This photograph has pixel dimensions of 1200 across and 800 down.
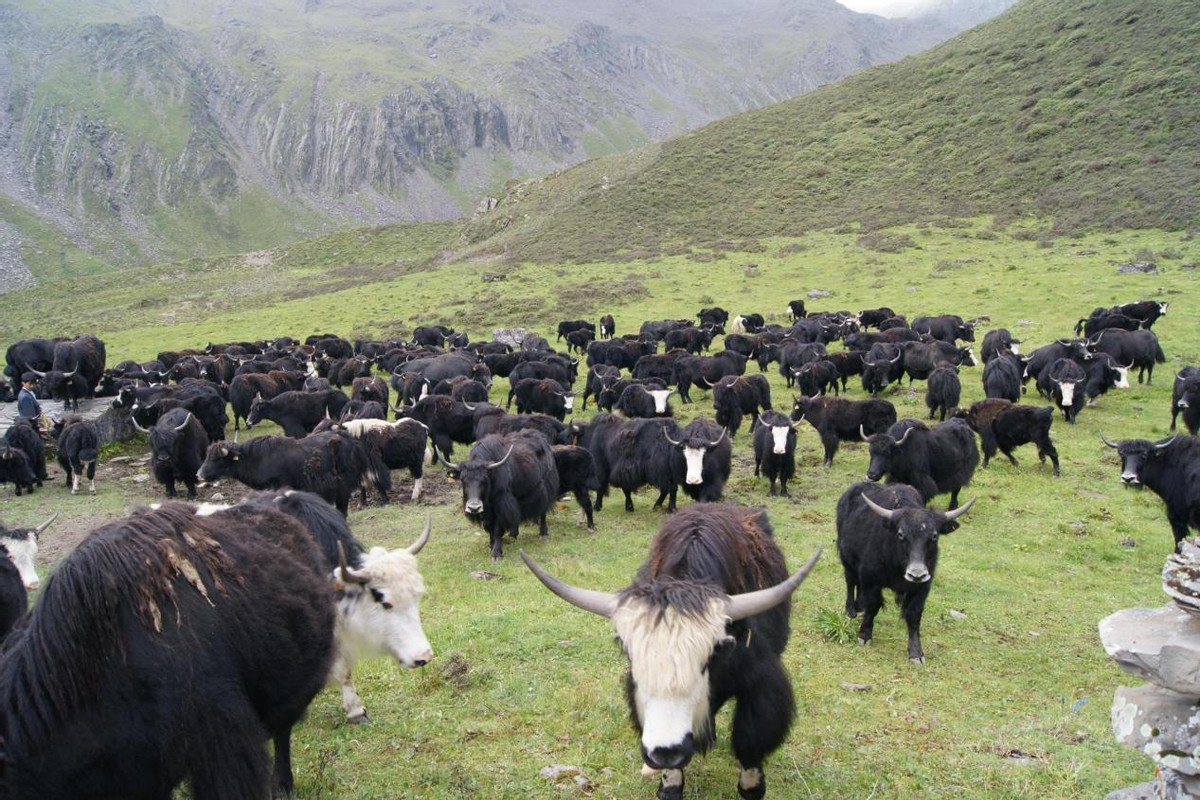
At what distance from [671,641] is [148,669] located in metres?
2.42

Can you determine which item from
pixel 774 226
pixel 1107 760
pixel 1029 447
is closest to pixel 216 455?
pixel 1107 760

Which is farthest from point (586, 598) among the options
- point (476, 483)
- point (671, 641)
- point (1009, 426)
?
point (1009, 426)

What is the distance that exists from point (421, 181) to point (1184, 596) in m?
156

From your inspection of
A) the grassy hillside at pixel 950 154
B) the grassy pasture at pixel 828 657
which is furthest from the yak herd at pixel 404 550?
the grassy hillside at pixel 950 154

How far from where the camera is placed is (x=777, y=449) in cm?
1305

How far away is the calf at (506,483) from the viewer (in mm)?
10383

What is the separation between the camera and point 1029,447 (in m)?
15.5

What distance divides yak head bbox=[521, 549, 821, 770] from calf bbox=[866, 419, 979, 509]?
8778 millimetres

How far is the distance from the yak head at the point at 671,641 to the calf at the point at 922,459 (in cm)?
878

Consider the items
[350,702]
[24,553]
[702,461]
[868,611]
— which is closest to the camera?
[350,702]

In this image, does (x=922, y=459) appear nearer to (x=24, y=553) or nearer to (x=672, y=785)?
(x=672, y=785)

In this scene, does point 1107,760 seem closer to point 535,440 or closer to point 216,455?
point 535,440

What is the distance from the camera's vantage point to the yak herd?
3291 millimetres

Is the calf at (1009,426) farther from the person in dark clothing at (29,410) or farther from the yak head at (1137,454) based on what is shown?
the person in dark clothing at (29,410)
